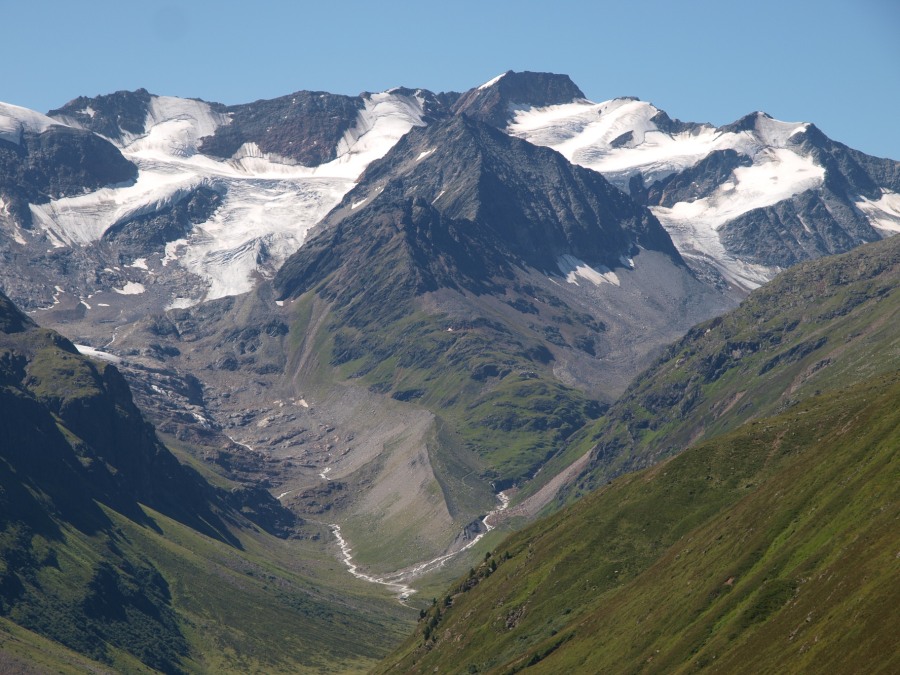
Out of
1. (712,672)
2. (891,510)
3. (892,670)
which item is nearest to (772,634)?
(712,672)

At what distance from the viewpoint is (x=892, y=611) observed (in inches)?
6225

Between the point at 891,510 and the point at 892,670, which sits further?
the point at 891,510

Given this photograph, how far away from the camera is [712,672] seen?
7648 inches

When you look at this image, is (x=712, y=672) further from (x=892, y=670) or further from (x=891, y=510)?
(x=892, y=670)

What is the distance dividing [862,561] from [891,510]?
64.6ft

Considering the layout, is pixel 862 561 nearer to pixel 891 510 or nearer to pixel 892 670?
pixel 891 510

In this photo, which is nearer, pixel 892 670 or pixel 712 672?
pixel 892 670

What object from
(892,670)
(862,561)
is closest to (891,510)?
(862,561)

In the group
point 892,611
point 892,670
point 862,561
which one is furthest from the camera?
point 862,561

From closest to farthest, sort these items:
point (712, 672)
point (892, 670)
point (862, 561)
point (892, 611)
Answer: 1. point (892, 670)
2. point (892, 611)
3. point (862, 561)
4. point (712, 672)

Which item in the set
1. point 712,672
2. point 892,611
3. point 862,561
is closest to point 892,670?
point 892,611

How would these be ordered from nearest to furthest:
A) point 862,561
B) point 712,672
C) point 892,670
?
point 892,670 → point 862,561 → point 712,672

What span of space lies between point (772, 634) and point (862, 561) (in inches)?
704

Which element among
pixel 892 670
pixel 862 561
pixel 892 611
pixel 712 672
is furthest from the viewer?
pixel 712 672
